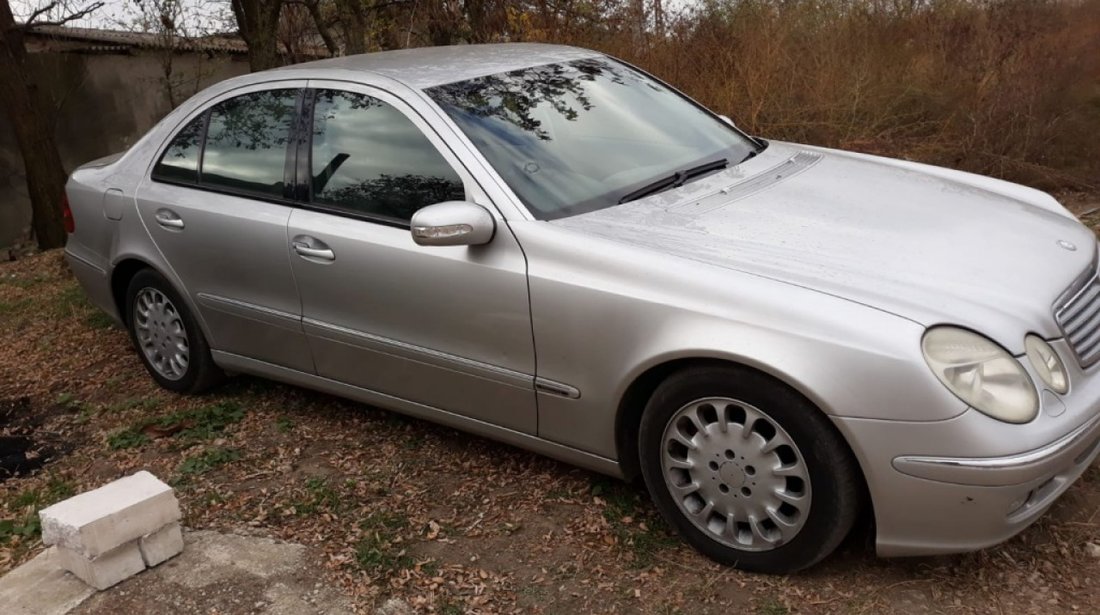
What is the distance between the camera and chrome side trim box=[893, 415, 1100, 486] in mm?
2506

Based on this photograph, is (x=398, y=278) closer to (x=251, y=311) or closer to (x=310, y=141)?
(x=310, y=141)

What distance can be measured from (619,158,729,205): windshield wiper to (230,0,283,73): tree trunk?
696 cm

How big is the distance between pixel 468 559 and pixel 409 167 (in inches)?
57.6

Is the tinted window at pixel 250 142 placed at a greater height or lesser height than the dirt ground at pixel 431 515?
greater

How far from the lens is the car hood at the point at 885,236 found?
2.72m

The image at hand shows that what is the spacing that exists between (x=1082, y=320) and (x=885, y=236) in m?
0.63

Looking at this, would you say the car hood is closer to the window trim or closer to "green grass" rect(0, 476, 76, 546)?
the window trim

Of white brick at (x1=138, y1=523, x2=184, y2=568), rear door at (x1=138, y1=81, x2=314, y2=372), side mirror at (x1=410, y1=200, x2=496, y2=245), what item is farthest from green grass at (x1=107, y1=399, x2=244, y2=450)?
side mirror at (x1=410, y1=200, x2=496, y2=245)

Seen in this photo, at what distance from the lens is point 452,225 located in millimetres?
3180

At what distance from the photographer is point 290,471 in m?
4.02

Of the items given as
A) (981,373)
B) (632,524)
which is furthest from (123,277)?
(981,373)

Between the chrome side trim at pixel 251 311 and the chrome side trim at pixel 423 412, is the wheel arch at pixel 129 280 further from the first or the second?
the chrome side trim at pixel 423 412

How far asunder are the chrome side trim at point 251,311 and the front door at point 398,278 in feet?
0.41

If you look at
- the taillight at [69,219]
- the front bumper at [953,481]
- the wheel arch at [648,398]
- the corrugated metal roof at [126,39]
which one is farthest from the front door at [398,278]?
the corrugated metal roof at [126,39]
